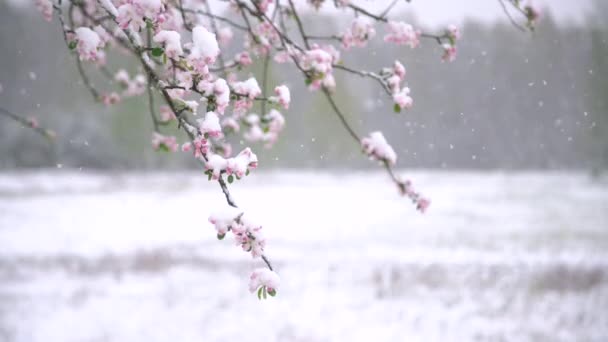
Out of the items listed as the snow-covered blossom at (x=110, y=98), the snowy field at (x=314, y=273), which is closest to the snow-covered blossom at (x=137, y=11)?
the snow-covered blossom at (x=110, y=98)

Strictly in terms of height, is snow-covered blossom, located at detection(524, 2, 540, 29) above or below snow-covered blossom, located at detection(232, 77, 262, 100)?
above

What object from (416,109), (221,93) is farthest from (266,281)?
(416,109)

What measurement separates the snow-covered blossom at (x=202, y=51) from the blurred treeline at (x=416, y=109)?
1023 inches

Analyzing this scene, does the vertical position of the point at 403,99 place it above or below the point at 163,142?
below

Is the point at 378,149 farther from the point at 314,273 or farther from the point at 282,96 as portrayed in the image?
the point at 314,273

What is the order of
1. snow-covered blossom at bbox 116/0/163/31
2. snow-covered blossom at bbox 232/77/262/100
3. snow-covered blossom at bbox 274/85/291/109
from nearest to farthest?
snow-covered blossom at bbox 116/0/163/31
snow-covered blossom at bbox 232/77/262/100
snow-covered blossom at bbox 274/85/291/109

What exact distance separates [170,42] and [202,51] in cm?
11

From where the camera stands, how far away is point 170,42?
1.57m

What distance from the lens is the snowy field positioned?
586cm

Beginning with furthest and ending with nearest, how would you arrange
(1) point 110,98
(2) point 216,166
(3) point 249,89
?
1. (1) point 110,98
2. (3) point 249,89
3. (2) point 216,166

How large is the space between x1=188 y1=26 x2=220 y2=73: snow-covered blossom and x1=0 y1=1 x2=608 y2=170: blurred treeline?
2599 cm

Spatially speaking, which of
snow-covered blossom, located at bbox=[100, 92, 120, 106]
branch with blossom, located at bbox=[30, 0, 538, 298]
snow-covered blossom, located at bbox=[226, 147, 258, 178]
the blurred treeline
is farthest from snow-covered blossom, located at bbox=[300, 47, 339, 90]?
the blurred treeline

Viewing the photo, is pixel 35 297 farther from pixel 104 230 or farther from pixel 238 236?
pixel 238 236

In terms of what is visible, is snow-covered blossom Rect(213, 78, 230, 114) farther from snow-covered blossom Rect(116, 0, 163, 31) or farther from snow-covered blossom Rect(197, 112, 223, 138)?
snow-covered blossom Rect(116, 0, 163, 31)
